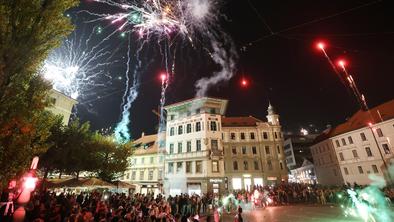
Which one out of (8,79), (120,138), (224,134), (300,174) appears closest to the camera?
(8,79)

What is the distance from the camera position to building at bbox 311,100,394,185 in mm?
39500

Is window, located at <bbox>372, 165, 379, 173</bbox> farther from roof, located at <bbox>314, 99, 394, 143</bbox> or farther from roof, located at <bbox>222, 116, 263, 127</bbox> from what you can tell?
roof, located at <bbox>222, 116, 263, 127</bbox>

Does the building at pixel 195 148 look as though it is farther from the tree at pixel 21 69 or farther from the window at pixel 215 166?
the tree at pixel 21 69

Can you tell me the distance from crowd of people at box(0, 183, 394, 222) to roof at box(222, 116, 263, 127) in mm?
20293

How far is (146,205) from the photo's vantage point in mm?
14945

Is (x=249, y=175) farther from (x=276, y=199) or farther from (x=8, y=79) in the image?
(x=8, y=79)

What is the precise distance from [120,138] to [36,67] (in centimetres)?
2350

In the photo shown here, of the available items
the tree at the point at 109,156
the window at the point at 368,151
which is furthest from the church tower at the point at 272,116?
the tree at the point at 109,156

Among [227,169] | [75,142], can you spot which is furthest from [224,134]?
[75,142]

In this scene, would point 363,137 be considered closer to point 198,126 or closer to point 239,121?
point 239,121

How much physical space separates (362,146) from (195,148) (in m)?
32.5

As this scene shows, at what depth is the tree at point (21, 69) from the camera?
25.7 ft

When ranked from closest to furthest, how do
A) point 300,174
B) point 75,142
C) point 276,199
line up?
point 75,142, point 276,199, point 300,174

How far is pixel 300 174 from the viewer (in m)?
75.9
